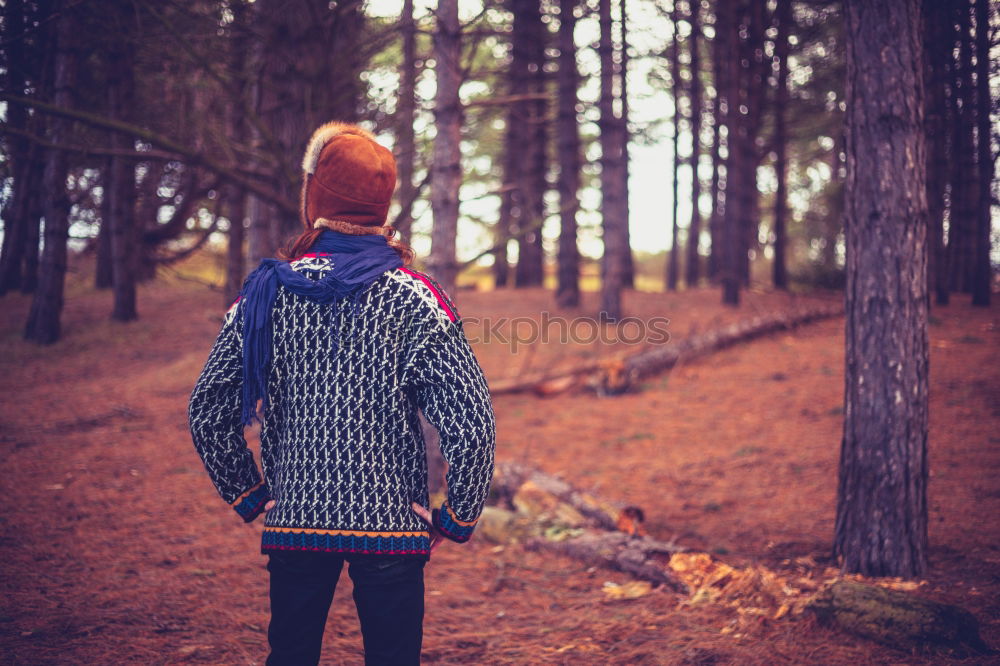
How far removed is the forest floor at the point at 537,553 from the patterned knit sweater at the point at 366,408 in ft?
6.49

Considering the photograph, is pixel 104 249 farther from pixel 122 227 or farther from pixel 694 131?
pixel 694 131

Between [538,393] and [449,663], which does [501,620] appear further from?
[538,393]

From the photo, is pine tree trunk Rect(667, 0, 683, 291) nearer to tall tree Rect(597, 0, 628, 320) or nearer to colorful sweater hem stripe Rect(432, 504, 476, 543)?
tall tree Rect(597, 0, 628, 320)

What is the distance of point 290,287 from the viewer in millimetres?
2154

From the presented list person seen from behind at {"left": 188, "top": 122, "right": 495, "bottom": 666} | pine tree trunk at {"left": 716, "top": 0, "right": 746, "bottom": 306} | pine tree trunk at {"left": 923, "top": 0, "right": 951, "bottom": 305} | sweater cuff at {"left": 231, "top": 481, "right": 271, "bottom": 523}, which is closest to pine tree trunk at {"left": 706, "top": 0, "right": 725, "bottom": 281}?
pine tree trunk at {"left": 716, "top": 0, "right": 746, "bottom": 306}

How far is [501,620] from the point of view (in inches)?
172

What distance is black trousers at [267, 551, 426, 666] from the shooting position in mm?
2105

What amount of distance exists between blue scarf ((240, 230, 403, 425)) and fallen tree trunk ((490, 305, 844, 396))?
28.0 ft

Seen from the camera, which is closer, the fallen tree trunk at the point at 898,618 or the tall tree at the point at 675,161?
the fallen tree trunk at the point at 898,618

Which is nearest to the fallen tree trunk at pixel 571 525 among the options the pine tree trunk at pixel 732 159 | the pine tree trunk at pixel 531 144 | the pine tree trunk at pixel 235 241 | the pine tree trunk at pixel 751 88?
the pine tree trunk at pixel 235 241

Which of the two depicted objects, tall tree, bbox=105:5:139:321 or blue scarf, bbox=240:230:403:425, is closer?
blue scarf, bbox=240:230:403:425

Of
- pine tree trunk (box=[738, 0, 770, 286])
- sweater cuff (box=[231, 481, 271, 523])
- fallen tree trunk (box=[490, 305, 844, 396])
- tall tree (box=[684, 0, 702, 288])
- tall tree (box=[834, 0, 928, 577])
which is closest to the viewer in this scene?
sweater cuff (box=[231, 481, 271, 523])

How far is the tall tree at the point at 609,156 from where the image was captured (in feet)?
43.4

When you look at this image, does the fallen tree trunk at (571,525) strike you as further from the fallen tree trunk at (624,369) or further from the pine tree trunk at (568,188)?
the pine tree trunk at (568,188)
